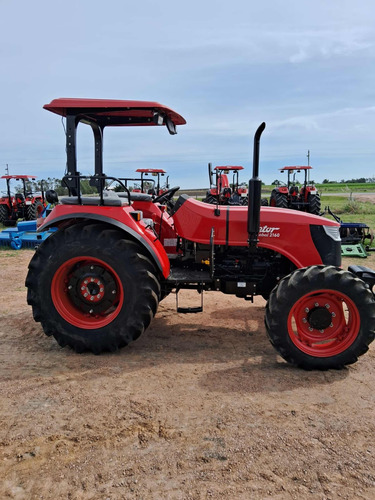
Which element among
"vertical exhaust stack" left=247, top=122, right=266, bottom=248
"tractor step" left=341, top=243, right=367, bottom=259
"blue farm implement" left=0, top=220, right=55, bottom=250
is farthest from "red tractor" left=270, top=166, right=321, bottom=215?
"vertical exhaust stack" left=247, top=122, right=266, bottom=248

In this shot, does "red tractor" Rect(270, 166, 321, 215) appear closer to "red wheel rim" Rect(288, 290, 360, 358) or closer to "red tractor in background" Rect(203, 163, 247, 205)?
"red tractor in background" Rect(203, 163, 247, 205)

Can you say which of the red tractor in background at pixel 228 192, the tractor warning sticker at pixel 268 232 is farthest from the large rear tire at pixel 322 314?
the red tractor in background at pixel 228 192

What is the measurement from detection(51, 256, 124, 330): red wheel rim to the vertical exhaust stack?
1.40 m

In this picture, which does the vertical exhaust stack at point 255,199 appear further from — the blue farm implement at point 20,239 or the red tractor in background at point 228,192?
the red tractor in background at point 228,192

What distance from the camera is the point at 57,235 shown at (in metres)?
3.85

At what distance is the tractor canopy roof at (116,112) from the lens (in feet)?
12.2

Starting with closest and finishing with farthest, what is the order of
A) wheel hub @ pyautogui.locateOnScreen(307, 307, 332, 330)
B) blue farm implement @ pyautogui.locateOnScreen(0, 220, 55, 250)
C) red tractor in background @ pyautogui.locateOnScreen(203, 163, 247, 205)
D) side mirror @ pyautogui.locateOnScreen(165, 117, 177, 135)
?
wheel hub @ pyautogui.locateOnScreen(307, 307, 332, 330)
side mirror @ pyautogui.locateOnScreen(165, 117, 177, 135)
blue farm implement @ pyautogui.locateOnScreen(0, 220, 55, 250)
red tractor in background @ pyautogui.locateOnScreen(203, 163, 247, 205)

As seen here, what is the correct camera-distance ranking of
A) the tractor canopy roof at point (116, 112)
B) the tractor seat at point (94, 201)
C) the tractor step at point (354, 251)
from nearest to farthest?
the tractor canopy roof at point (116, 112)
the tractor seat at point (94, 201)
the tractor step at point (354, 251)

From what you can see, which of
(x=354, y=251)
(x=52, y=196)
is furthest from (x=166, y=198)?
(x=354, y=251)

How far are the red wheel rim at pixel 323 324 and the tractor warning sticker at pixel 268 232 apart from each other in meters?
0.76

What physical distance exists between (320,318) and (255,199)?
49.0 inches

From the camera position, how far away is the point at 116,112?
408 centimetres

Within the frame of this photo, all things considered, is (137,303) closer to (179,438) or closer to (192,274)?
(192,274)

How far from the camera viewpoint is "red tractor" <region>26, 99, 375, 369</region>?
3486mm
